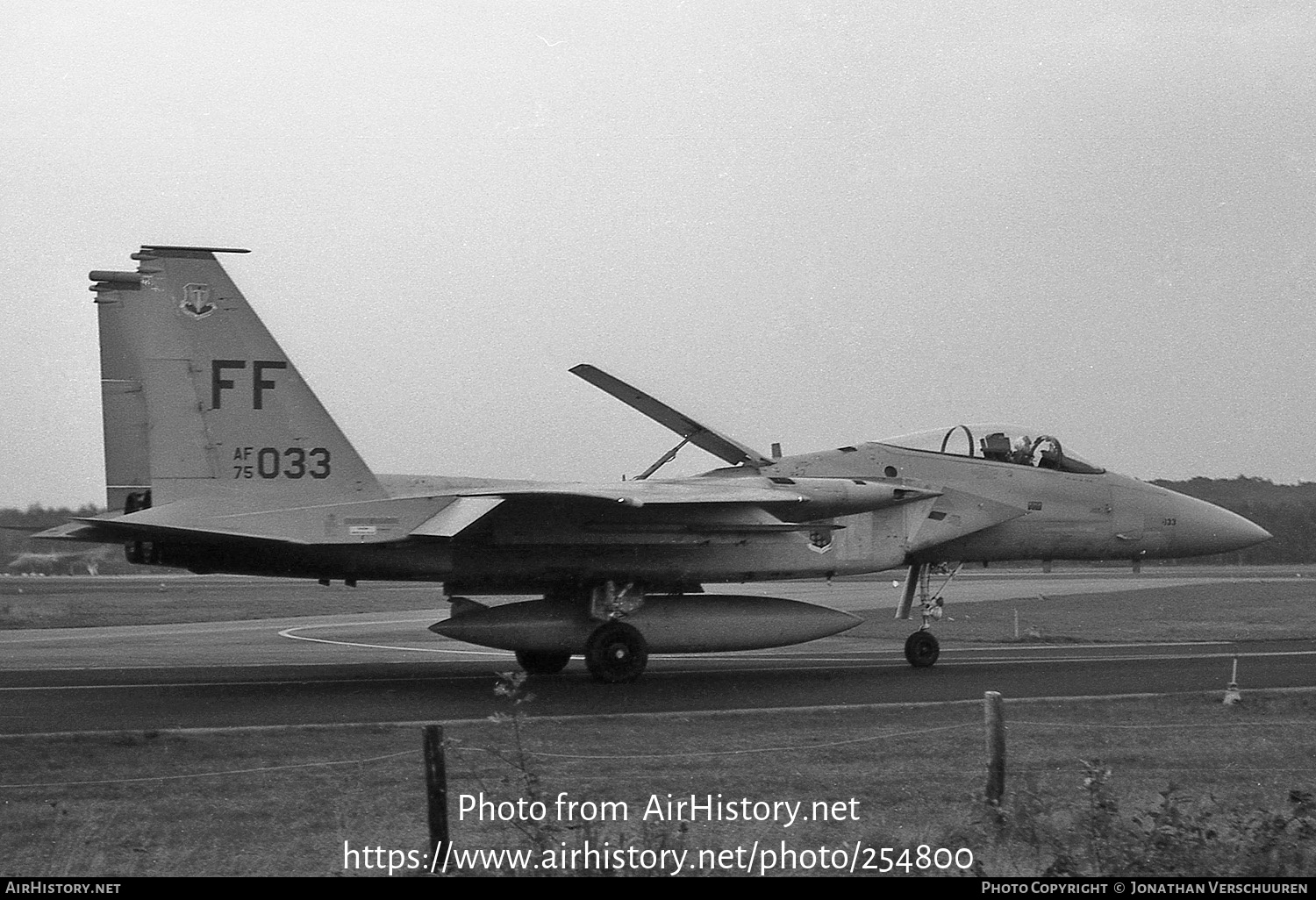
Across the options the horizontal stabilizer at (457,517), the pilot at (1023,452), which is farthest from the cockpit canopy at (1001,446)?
the horizontal stabilizer at (457,517)

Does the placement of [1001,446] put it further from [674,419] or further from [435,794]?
[435,794]

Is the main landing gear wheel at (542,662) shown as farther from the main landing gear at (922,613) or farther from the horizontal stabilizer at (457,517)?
the main landing gear at (922,613)

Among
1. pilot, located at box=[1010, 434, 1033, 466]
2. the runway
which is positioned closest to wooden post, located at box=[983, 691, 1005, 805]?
the runway

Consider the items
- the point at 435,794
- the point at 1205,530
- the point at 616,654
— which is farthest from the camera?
the point at 1205,530

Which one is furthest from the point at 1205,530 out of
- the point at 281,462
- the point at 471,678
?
the point at 281,462

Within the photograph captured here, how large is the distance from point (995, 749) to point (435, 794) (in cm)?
355

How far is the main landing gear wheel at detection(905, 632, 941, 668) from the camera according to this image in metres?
17.1

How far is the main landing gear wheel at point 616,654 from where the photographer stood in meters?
15.5

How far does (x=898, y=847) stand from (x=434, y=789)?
2.55m

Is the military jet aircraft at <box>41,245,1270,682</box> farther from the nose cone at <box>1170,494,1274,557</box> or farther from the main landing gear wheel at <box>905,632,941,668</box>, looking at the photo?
the nose cone at <box>1170,494,1274,557</box>

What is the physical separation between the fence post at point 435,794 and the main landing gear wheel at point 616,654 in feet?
27.1

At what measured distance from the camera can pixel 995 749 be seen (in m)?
8.36

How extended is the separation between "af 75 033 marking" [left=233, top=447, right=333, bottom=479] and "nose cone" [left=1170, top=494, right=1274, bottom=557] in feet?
38.4
